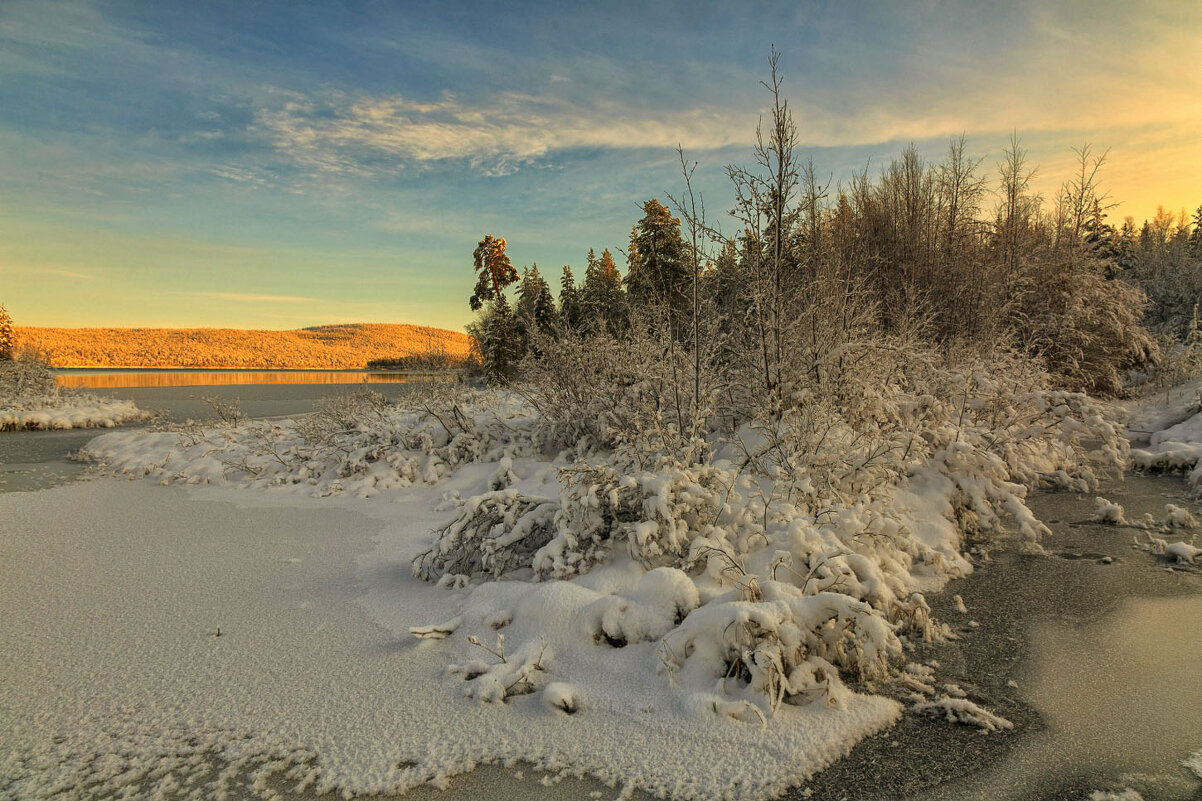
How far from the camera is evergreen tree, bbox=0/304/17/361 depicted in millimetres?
36728

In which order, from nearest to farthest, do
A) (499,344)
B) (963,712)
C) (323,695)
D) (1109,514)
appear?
(963,712) → (323,695) → (1109,514) → (499,344)

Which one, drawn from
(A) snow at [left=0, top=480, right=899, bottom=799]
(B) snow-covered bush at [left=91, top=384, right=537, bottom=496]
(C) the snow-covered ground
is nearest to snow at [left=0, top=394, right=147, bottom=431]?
(B) snow-covered bush at [left=91, top=384, right=537, bottom=496]

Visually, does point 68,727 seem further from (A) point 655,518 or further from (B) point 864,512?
(B) point 864,512

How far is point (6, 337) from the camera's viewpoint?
37.7 m

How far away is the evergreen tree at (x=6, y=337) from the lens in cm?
3673

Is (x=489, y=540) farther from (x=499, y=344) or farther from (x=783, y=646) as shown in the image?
(x=499, y=344)

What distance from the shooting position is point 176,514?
25.4ft

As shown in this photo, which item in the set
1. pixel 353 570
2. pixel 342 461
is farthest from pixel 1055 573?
pixel 342 461

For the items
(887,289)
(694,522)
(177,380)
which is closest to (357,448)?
(694,522)

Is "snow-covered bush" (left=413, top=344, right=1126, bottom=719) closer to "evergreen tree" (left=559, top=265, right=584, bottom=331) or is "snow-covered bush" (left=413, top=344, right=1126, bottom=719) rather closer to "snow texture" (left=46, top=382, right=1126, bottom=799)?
"snow texture" (left=46, top=382, right=1126, bottom=799)

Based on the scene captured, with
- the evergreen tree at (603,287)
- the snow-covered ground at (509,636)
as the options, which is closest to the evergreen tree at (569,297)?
the evergreen tree at (603,287)

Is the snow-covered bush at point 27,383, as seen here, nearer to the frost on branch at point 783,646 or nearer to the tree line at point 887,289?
the tree line at point 887,289

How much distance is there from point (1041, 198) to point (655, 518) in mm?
30011

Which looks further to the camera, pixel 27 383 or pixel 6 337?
pixel 6 337
